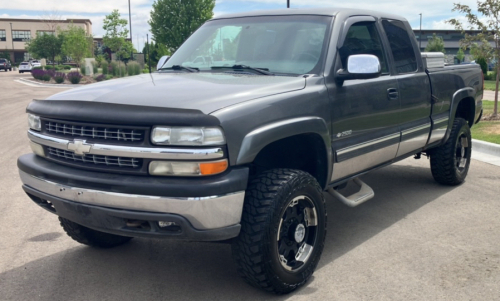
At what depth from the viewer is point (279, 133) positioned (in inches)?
140

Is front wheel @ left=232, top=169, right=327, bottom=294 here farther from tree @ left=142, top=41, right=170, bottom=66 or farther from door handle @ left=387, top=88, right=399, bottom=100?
tree @ left=142, top=41, right=170, bottom=66

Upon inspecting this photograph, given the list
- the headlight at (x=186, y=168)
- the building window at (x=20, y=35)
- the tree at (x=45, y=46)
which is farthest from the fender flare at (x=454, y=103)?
the building window at (x=20, y=35)

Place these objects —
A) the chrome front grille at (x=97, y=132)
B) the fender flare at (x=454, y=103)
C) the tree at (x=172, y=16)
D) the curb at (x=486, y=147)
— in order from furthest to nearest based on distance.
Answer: the tree at (x=172, y=16) < the curb at (x=486, y=147) < the fender flare at (x=454, y=103) < the chrome front grille at (x=97, y=132)

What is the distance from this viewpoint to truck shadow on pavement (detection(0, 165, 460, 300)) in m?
3.77

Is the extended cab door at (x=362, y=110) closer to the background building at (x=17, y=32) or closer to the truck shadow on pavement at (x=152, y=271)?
the truck shadow on pavement at (x=152, y=271)

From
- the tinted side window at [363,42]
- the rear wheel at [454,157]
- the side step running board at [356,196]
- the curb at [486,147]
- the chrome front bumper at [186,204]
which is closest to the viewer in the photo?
the chrome front bumper at [186,204]

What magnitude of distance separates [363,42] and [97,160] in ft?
8.74

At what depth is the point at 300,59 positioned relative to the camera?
436 cm

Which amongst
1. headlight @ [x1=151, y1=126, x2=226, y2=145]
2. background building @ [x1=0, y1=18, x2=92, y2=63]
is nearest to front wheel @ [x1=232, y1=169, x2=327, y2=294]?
headlight @ [x1=151, y1=126, x2=226, y2=145]

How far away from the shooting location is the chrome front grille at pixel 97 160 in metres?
3.30

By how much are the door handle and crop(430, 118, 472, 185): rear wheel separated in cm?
168

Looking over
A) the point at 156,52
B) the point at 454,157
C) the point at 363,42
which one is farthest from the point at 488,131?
the point at 156,52

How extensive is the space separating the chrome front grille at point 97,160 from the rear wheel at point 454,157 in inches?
166

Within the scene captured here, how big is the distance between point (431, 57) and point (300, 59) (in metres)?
2.20
